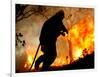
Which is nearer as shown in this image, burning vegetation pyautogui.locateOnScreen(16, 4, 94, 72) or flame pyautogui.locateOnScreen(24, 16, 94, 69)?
burning vegetation pyautogui.locateOnScreen(16, 4, 94, 72)

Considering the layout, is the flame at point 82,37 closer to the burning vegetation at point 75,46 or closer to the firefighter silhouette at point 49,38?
the burning vegetation at point 75,46

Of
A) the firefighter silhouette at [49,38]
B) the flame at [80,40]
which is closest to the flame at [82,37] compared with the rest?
the flame at [80,40]

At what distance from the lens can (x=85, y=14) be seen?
93.8 inches

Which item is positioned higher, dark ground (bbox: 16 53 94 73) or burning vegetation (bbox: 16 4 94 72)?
burning vegetation (bbox: 16 4 94 72)

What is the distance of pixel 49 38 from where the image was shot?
227cm

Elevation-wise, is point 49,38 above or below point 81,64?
above

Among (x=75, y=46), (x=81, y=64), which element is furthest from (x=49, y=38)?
(x=81, y=64)

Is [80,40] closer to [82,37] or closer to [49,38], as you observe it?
[82,37]

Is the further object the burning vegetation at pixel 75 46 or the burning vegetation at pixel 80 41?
the burning vegetation at pixel 80 41

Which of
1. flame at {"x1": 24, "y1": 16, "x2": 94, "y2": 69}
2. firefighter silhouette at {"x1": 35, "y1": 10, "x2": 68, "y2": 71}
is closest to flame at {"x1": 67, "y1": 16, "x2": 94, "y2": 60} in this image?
flame at {"x1": 24, "y1": 16, "x2": 94, "y2": 69}

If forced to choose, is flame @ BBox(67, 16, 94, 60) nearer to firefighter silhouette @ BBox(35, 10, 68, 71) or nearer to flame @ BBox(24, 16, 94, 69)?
flame @ BBox(24, 16, 94, 69)

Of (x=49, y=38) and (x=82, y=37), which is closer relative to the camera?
(x=49, y=38)

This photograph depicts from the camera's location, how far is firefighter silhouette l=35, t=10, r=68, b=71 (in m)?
2.25

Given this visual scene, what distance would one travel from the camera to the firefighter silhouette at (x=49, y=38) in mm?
2252
